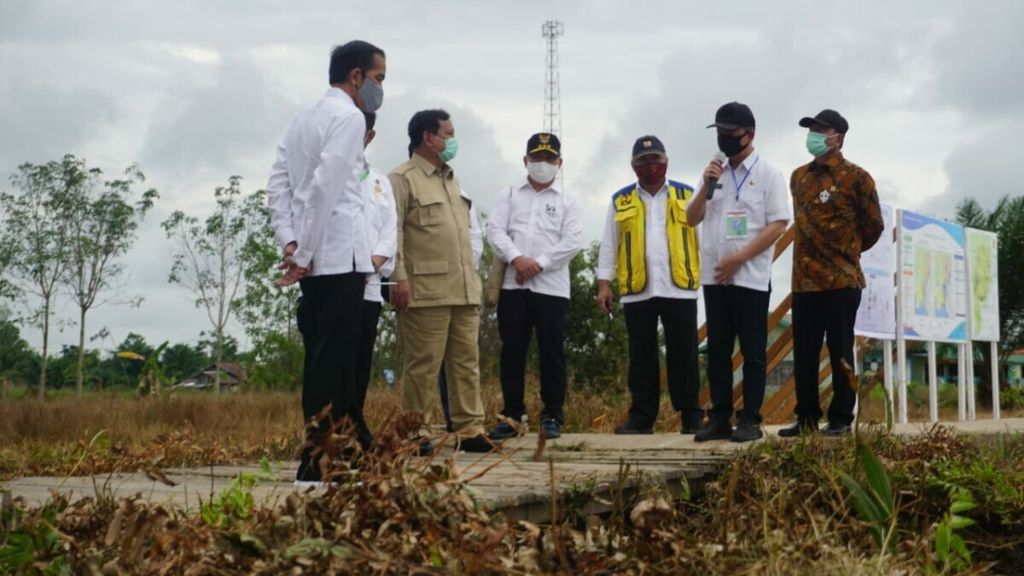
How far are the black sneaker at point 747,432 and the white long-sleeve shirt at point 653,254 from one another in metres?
1.41

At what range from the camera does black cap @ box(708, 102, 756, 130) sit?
21.0 feet

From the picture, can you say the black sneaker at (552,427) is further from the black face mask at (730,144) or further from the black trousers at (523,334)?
the black face mask at (730,144)

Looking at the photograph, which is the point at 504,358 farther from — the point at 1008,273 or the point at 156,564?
the point at 1008,273

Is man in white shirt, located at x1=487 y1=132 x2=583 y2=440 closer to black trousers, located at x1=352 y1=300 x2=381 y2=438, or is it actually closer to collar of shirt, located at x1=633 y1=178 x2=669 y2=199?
collar of shirt, located at x1=633 y1=178 x2=669 y2=199

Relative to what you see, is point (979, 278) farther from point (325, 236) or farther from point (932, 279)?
point (325, 236)

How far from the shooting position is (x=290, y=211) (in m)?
4.76

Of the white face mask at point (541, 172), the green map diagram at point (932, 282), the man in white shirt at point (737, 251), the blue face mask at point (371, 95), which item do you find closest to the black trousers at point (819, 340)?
the man in white shirt at point (737, 251)

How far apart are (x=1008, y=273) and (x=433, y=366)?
25.2m

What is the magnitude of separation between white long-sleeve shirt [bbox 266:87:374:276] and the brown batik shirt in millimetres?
2637

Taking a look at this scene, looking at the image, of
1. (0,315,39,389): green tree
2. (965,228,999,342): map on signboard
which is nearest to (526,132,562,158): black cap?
(965,228,999,342): map on signboard

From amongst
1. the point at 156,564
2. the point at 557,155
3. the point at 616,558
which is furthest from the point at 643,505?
the point at 557,155

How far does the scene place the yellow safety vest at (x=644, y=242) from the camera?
7320 millimetres

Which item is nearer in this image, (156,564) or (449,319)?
(156,564)

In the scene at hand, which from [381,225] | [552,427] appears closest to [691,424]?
[552,427]
